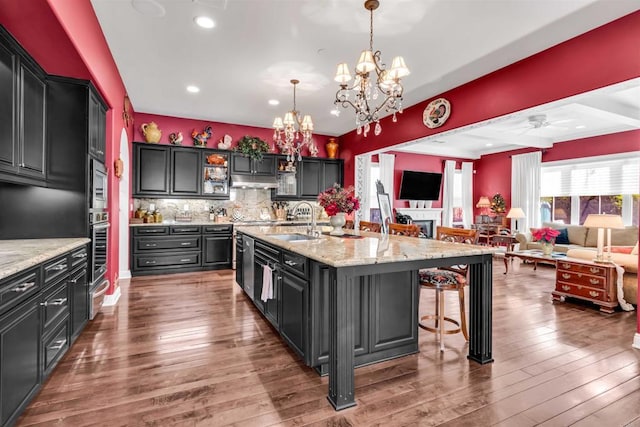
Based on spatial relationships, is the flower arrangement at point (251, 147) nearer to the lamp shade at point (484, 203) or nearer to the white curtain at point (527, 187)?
the lamp shade at point (484, 203)

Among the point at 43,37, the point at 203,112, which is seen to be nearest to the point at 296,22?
the point at 43,37

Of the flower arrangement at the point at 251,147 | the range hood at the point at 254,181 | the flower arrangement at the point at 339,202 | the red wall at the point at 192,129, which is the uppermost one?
the red wall at the point at 192,129

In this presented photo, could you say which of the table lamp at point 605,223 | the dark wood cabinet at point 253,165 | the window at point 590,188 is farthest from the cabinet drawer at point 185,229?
the window at point 590,188

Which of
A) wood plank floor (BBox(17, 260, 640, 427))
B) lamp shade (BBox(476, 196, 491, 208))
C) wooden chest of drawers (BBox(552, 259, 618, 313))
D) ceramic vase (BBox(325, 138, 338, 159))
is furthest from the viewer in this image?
lamp shade (BBox(476, 196, 491, 208))

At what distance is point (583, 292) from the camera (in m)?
3.93

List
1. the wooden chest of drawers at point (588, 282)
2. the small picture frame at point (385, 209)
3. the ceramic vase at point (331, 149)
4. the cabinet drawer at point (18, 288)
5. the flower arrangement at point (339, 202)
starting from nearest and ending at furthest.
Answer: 1. the cabinet drawer at point (18, 288)
2. the flower arrangement at point (339, 202)
3. the wooden chest of drawers at point (588, 282)
4. the ceramic vase at point (331, 149)
5. the small picture frame at point (385, 209)

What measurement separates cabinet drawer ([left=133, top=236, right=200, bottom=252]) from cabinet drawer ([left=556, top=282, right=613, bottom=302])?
554cm

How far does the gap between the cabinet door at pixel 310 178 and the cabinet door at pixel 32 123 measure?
461 centimetres

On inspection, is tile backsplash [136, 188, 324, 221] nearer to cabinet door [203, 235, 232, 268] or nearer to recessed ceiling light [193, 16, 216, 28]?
cabinet door [203, 235, 232, 268]

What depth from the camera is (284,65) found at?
3805mm

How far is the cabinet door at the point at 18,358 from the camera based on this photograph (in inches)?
59.1

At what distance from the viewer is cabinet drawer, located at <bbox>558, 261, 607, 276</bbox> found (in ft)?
12.5

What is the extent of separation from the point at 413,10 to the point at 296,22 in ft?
3.35

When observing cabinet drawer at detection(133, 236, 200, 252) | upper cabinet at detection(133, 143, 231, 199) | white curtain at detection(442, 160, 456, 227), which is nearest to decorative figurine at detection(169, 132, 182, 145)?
upper cabinet at detection(133, 143, 231, 199)
